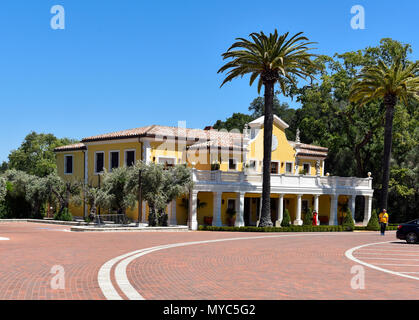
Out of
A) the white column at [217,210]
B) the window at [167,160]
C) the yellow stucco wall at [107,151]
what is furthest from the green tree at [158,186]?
the yellow stucco wall at [107,151]

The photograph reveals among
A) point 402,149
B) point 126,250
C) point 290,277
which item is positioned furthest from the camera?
point 402,149

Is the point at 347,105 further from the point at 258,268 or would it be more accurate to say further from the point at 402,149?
the point at 258,268

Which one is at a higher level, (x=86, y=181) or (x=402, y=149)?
(x=402, y=149)

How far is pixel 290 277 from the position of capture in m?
13.8

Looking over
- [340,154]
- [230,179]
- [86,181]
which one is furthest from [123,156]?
[340,154]

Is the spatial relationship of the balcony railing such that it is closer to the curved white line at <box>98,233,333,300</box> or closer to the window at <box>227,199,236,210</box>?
the window at <box>227,199,236,210</box>

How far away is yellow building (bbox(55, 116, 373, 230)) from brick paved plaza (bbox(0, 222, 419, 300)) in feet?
63.2

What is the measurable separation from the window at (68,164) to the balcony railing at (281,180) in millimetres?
17281

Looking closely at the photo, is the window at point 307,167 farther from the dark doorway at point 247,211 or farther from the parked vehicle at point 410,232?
the parked vehicle at point 410,232

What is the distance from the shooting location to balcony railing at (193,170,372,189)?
4087cm

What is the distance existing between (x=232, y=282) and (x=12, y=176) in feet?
140

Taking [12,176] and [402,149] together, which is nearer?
[12,176]

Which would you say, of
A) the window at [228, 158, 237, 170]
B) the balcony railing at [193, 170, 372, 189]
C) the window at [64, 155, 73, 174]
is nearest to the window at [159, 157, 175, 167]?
the window at [228, 158, 237, 170]

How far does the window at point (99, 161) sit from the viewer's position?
47881 millimetres
